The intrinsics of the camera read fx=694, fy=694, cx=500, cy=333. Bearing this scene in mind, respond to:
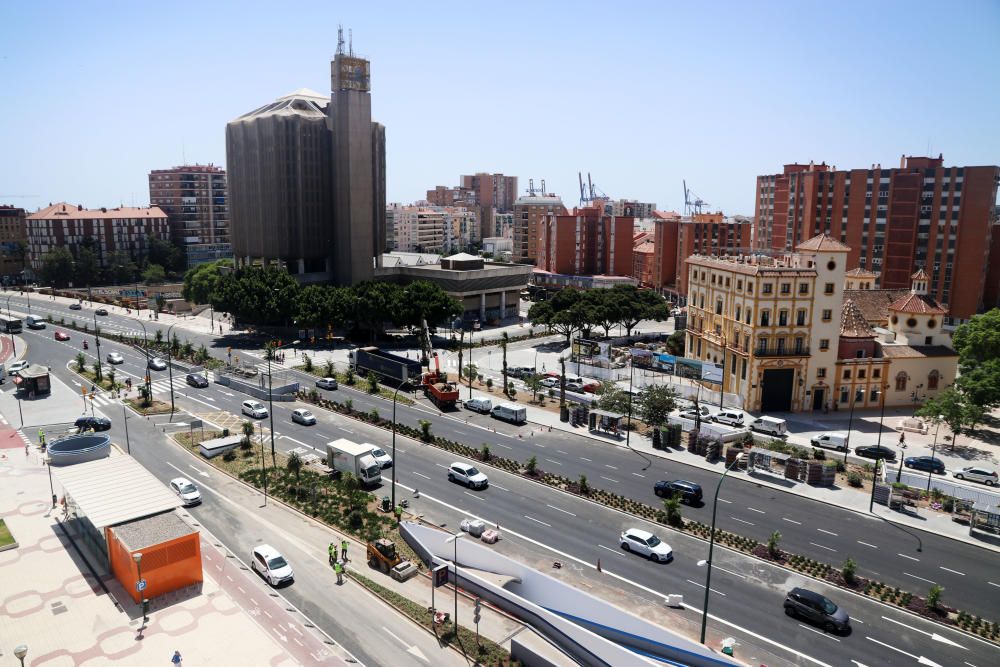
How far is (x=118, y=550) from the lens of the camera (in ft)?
121

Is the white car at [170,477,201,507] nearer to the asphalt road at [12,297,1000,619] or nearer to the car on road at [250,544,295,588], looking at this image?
the car on road at [250,544,295,588]

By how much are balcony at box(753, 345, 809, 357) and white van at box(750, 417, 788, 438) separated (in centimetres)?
738

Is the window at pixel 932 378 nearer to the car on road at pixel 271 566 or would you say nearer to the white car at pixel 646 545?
the white car at pixel 646 545

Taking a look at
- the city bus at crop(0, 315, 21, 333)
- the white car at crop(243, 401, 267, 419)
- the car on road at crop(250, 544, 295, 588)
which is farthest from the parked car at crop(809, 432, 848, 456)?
the city bus at crop(0, 315, 21, 333)

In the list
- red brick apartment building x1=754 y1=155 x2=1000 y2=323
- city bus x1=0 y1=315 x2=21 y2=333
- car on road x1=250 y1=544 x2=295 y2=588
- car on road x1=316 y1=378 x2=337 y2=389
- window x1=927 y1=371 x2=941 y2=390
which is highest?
red brick apartment building x1=754 y1=155 x2=1000 y2=323

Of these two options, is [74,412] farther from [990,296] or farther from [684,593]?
[990,296]

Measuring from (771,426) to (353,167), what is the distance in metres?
84.5

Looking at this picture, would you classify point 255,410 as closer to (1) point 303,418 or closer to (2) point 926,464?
(1) point 303,418

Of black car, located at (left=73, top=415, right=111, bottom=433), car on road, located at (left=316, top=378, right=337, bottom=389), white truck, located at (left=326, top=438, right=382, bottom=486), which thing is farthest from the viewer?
car on road, located at (left=316, top=378, right=337, bottom=389)

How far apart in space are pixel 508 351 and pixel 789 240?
65393mm

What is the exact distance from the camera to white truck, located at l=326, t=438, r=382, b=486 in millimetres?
51125

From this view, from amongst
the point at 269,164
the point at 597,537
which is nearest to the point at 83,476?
the point at 597,537

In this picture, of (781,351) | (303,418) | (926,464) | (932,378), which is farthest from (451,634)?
(932,378)

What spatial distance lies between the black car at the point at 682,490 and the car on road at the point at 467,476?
41.9 feet
